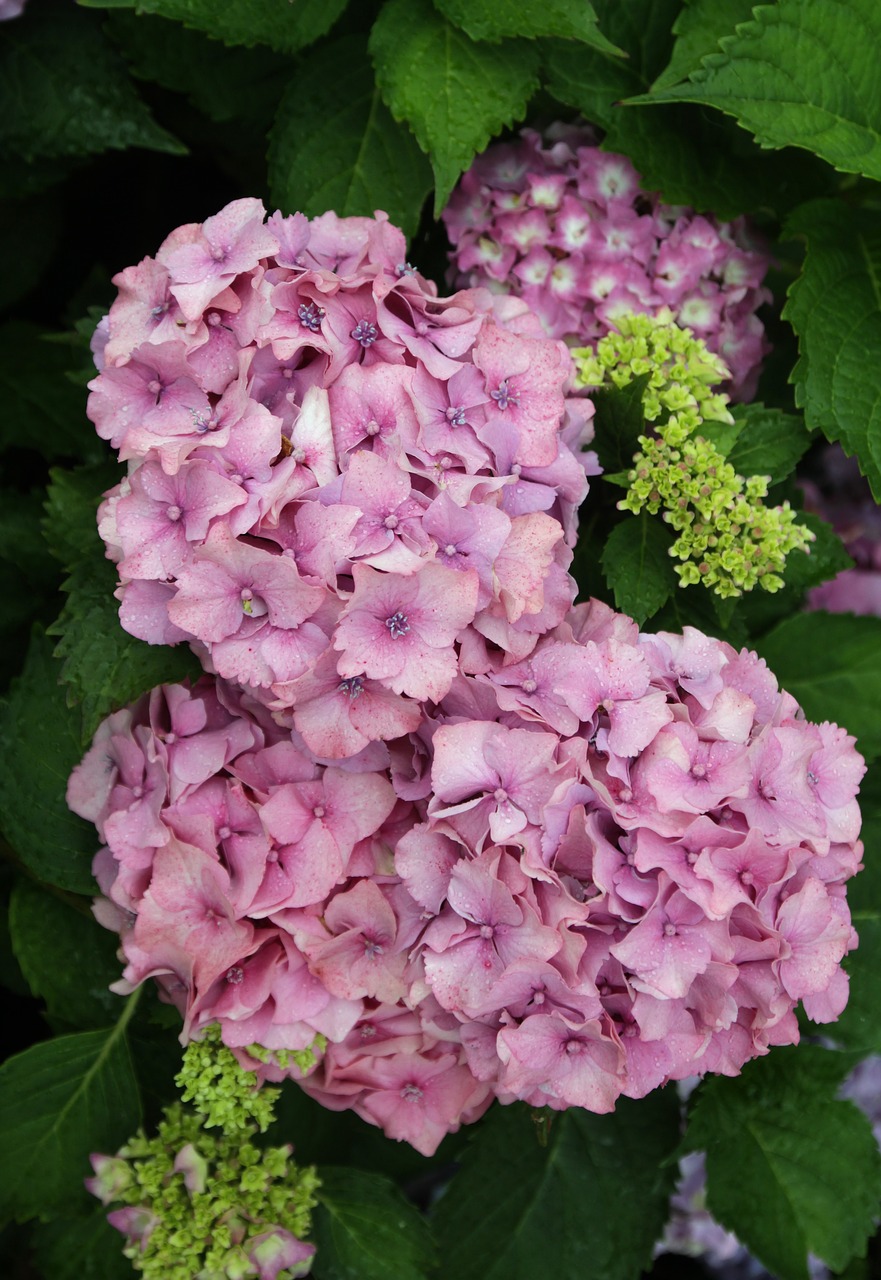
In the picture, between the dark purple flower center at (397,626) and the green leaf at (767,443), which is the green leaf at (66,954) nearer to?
the dark purple flower center at (397,626)

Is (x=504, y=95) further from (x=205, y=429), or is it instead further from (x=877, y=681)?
(x=877, y=681)

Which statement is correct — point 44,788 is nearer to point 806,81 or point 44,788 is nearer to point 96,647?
point 96,647

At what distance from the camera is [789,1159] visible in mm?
1327

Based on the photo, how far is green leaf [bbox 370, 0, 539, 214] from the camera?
1202mm

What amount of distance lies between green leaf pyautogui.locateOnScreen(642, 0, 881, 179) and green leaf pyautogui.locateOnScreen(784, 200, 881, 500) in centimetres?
12

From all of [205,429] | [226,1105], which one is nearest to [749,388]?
[205,429]

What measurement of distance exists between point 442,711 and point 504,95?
66 centimetres

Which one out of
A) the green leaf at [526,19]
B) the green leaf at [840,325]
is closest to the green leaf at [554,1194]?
the green leaf at [840,325]

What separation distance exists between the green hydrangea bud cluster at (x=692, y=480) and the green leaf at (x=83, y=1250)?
0.96 meters

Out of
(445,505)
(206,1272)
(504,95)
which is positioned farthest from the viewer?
(504,95)

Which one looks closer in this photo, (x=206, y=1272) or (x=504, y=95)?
(x=206, y=1272)

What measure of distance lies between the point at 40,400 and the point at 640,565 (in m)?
0.78

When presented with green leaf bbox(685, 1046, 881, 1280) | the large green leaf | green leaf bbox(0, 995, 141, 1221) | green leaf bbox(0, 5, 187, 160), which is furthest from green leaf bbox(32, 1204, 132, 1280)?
the large green leaf

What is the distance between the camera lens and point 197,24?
117cm
